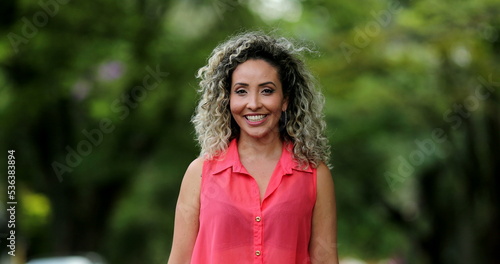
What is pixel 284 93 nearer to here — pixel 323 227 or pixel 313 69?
pixel 323 227

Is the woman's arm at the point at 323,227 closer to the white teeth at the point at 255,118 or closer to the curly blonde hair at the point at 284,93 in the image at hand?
the curly blonde hair at the point at 284,93

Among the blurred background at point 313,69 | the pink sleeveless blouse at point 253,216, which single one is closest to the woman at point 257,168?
the pink sleeveless blouse at point 253,216

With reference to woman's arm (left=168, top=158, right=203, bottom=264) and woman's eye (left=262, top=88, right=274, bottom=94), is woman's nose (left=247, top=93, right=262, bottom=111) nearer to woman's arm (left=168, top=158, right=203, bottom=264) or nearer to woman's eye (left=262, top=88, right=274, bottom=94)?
woman's eye (left=262, top=88, right=274, bottom=94)

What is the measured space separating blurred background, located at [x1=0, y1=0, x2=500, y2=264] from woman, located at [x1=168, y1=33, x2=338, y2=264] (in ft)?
26.0

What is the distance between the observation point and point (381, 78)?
17.6 metres

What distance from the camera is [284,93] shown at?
14.4 ft

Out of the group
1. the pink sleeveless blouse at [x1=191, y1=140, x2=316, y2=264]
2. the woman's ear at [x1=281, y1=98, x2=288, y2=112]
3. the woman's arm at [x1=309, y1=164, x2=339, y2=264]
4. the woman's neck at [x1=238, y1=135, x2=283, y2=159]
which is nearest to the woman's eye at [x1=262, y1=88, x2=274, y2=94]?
the woman's ear at [x1=281, y1=98, x2=288, y2=112]

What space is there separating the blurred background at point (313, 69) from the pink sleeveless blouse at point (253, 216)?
819 centimetres

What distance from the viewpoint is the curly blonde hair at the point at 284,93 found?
434cm

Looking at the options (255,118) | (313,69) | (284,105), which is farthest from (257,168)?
(313,69)

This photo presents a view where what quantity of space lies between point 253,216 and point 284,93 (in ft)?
2.13

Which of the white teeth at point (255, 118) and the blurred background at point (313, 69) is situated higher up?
the blurred background at point (313, 69)

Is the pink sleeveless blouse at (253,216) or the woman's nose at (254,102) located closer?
the pink sleeveless blouse at (253,216)

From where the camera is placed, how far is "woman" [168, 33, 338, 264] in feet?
13.4
